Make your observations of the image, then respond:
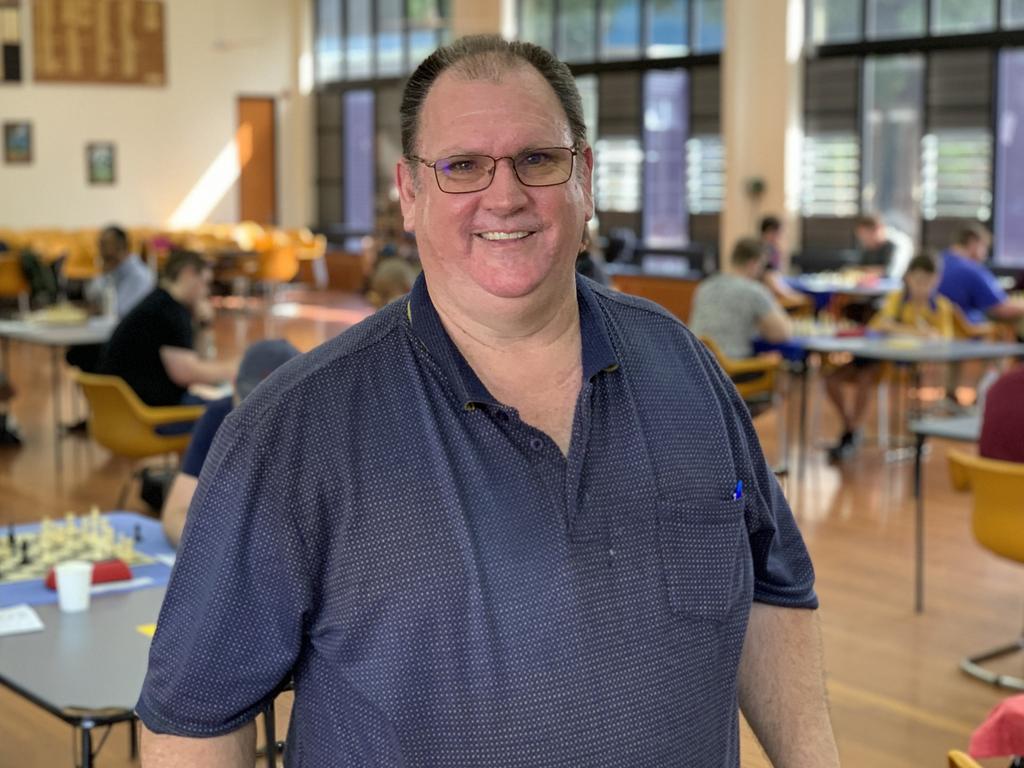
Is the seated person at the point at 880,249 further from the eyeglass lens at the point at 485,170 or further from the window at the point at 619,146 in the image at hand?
the eyeglass lens at the point at 485,170

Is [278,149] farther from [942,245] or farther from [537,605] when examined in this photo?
[537,605]

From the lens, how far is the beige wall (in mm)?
19594

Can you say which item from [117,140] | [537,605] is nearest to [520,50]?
[537,605]

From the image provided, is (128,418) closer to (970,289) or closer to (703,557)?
(703,557)

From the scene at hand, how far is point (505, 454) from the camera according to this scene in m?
1.56

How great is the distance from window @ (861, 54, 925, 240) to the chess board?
11293 millimetres

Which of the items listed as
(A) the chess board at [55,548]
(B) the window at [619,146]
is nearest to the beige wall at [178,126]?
(B) the window at [619,146]

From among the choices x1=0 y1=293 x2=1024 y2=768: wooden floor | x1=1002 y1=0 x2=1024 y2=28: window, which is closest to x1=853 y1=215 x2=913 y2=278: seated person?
x1=1002 y1=0 x2=1024 y2=28: window

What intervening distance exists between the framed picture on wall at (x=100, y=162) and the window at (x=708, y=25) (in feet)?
28.2

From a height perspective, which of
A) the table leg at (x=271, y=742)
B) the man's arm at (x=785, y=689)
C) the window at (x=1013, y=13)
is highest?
the window at (x=1013, y=13)

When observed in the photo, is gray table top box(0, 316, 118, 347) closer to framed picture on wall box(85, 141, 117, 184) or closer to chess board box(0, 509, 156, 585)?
chess board box(0, 509, 156, 585)

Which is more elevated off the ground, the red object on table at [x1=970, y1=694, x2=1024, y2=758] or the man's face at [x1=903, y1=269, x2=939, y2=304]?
the man's face at [x1=903, y1=269, x2=939, y2=304]

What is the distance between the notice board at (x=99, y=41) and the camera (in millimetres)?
19547

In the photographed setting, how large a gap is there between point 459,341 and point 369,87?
1994 centimetres
